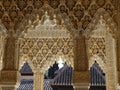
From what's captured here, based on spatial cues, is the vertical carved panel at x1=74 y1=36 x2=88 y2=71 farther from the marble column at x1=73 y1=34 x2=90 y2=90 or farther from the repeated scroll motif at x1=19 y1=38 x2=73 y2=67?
the repeated scroll motif at x1=19 y1=38 x2=73 y2=67

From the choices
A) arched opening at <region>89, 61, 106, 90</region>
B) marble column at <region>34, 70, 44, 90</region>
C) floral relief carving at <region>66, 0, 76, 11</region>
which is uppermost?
floral relief carving at <region>66, 0, 76, 11</region>

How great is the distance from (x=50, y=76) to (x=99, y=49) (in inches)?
556

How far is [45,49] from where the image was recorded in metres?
10.5

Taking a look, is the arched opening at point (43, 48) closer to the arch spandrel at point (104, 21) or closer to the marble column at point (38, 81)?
the marble column at point (38, 81)

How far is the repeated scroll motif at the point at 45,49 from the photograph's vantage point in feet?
34.3

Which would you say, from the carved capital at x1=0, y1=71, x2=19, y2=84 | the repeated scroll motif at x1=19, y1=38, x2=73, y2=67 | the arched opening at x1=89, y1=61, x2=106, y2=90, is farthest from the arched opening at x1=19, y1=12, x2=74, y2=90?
the arched opening at x1=89, y1=61, x2=106, y2=90

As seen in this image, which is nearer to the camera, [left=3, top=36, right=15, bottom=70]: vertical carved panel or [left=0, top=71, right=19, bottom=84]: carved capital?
[left=0, top=71, right=19, bottom=84]: carved capital

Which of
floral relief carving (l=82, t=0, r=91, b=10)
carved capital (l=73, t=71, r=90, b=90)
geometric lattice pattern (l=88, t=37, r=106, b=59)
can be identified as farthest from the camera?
geometric lattice pattern (l=88, t=37, r=106, b=59)

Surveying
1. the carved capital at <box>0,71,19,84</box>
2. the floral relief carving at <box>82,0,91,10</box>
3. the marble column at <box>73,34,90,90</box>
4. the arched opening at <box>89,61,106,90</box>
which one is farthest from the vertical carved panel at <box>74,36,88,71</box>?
the arched opening at <box>89,61,106,90</box>

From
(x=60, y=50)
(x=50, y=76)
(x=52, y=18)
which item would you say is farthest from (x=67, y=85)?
(x=52, y=18)

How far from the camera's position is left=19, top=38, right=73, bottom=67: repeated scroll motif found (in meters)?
10.5

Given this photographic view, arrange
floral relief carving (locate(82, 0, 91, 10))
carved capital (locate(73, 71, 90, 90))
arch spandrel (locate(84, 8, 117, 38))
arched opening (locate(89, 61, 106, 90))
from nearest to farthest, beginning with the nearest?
1. carved capital (locate(73, 71, 90, 90))
2. arch spandrel (locate(84, 8, 117, 38))
3. floral relief carving (locate(82, 0, 91, 10))
4. arched opening (locate(89, 61, 106, 90))

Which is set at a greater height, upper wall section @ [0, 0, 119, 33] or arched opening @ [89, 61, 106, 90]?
upper wall section @ [0, 0, 119, 33]

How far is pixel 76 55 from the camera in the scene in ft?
19.6
